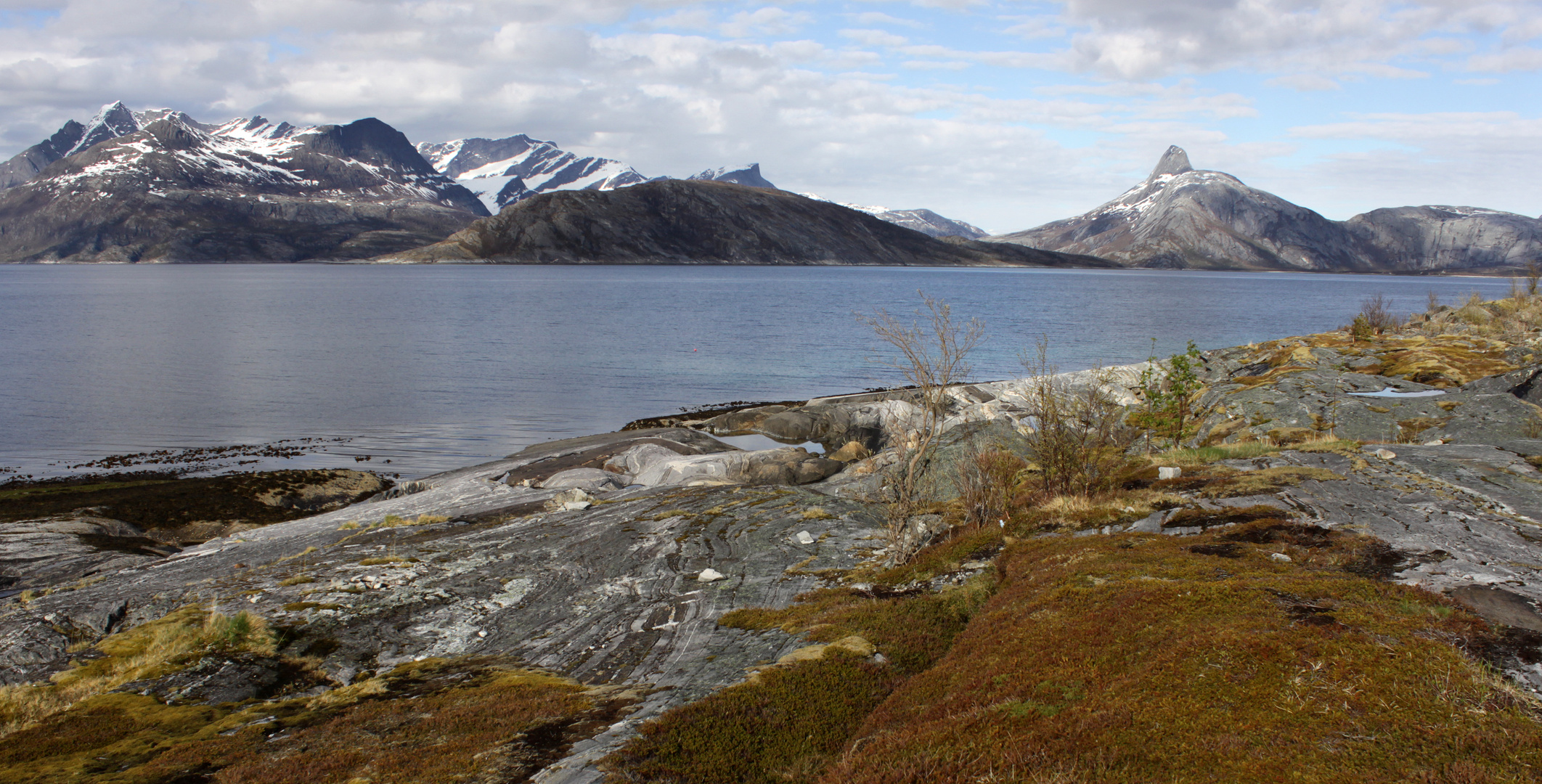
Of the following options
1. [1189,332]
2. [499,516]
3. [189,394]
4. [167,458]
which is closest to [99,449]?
[167,458]

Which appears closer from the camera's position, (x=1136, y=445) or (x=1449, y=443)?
(x=1449, y=443)

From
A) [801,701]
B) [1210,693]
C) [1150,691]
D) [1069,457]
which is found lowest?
[801,701]

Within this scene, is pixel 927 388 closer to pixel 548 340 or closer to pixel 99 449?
pixel 99 449

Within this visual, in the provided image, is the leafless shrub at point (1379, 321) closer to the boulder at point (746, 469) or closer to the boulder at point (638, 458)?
the boulder at point (746, 469)

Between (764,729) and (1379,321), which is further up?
(1379,321)

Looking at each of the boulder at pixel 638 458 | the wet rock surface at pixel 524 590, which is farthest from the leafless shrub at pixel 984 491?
the boulder at pixel 638 458

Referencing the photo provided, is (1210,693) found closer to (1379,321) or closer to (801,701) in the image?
(801,701)

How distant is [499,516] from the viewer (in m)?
20.3

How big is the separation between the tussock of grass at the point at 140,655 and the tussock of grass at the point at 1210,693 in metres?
9.90

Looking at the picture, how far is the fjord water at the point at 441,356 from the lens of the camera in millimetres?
38031

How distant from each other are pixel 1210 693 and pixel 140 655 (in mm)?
14198

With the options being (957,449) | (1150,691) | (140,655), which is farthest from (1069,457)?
(140,655)

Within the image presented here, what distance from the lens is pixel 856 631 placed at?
10844 millimetres

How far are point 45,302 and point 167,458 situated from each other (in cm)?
10221
